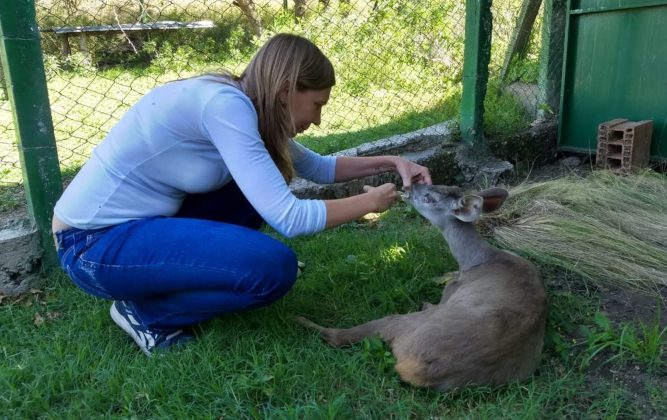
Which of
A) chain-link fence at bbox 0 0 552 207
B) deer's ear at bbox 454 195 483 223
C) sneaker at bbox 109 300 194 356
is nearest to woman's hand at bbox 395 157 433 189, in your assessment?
deer's ear at bbox 454 195 483 223

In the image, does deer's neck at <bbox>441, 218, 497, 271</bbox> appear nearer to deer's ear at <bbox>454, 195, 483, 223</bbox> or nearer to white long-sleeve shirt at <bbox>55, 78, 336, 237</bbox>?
deer's ear at <bbox>454, 195, 483, 223</bbox>

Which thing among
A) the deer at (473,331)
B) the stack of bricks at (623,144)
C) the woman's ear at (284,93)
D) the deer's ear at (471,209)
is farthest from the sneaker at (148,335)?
the stack of bricks at (623,144)

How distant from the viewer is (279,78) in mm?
2617

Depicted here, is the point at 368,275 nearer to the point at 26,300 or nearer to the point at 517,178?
the point at 26,300

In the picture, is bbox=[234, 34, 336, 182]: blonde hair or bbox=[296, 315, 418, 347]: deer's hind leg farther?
bbox=[296, 315, 418, 347]: deer's hind leg

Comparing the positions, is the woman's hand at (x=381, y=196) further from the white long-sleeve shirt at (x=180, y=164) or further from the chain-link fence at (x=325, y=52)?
the chain-link fence at (x=325, y=52)

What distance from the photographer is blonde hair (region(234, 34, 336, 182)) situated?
262cm

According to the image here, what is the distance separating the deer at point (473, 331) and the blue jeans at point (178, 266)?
0.47 metres

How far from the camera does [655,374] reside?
2561 mm

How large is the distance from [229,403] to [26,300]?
1643mm

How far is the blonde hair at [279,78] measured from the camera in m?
2.62

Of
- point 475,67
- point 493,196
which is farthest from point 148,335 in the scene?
point 475,67

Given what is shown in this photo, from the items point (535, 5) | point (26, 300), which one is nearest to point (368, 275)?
point (26, 300)

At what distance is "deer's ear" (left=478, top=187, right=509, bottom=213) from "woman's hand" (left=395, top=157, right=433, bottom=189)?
1.14 ft
